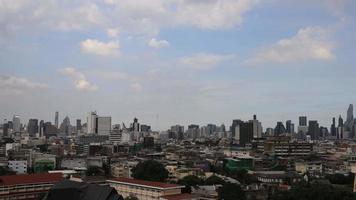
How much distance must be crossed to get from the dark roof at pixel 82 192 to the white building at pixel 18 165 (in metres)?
32.2

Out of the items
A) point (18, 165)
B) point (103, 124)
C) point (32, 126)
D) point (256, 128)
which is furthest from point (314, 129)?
point (18, 165)

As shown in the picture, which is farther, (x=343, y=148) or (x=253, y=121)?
(x=253, y=121)

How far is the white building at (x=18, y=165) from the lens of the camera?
46188 millimetres

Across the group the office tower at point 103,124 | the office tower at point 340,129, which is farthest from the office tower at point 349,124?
the office tower at point 103,124

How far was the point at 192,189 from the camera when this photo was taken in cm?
2880

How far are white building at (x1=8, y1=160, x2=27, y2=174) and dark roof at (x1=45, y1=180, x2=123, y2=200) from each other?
32237mm

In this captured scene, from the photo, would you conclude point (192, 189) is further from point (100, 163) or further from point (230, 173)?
point (100, 163)

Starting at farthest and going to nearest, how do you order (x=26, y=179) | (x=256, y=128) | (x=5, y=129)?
(x=5, y=129) → (x=256, y=128) → (x=26, y=179)

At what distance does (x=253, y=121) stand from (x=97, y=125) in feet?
144

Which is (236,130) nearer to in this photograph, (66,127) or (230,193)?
(66,127)

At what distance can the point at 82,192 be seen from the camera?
15461 millimetres

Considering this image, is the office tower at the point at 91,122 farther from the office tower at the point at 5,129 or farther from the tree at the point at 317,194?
the tree at the point at 317,194

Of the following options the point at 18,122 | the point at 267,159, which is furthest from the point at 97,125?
the point at 267,159

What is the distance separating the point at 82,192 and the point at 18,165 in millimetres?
34028
